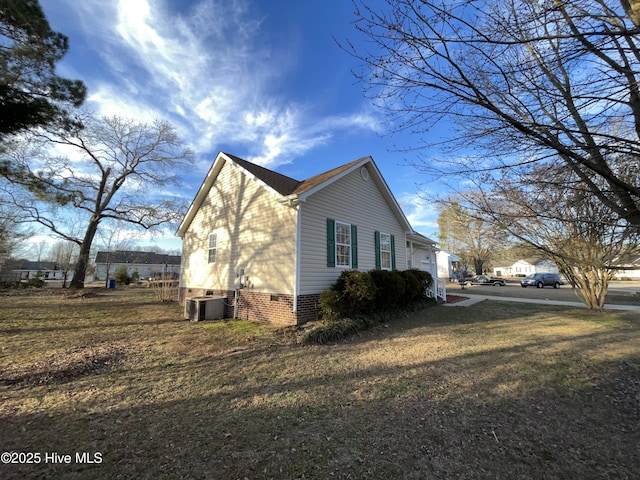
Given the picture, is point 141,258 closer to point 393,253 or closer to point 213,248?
point 213,248

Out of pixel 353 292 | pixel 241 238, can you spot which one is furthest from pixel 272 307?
pixel 241 238

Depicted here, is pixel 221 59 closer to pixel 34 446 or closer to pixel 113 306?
pixel 34 446

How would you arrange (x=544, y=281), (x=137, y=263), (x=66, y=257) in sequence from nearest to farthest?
(x=544, y=281)
(x=66, y=257)
(x=137, y=263)

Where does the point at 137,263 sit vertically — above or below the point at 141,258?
below

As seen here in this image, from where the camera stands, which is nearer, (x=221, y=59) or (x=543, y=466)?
(x=543, y=466)

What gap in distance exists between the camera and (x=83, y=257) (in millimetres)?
20672

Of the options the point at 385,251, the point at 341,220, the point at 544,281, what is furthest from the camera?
the point at 544,281

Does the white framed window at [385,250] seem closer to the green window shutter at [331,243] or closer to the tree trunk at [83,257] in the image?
the green window shutter at [331,243]

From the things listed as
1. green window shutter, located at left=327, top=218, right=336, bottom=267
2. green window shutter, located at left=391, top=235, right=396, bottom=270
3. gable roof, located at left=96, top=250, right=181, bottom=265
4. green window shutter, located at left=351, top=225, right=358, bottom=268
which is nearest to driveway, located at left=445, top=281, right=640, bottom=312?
green window shutter, located at left=391, top=235, right=396, bottom=270

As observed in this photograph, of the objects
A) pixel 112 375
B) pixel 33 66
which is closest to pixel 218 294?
pixel 112 375

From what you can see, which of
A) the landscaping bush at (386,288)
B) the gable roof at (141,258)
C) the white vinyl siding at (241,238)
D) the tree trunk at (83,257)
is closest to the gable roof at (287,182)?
the white vinyl siding at (241,238)

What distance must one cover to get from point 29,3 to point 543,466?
11932 millimetres

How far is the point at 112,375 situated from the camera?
4777 mm

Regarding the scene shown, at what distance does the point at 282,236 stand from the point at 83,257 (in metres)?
19.8
